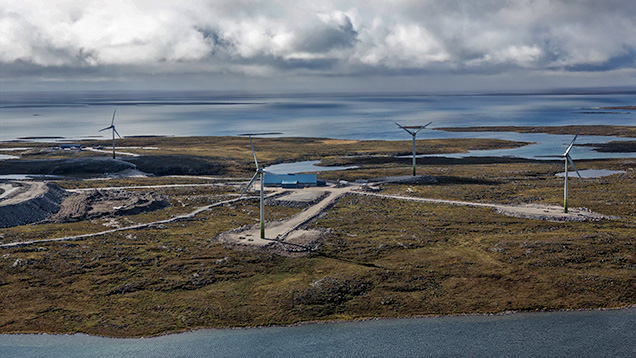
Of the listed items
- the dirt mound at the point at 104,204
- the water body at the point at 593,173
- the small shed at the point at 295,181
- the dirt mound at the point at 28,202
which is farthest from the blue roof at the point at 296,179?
the water body at the point at 593,173

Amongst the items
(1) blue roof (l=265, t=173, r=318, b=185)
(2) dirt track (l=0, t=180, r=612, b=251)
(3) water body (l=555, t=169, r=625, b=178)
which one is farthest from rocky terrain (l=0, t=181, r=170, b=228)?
(3) water body (l=555, t=169, r=625, b=178)

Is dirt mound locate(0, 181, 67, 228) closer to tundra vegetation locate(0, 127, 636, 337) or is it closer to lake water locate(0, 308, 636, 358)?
tundra vegetation locate(0, 127, 636, 337)

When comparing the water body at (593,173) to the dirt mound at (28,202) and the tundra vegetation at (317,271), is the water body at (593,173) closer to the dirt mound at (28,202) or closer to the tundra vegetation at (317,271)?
the tundra vegetation at (317,271)

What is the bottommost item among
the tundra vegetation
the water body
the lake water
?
the lake water

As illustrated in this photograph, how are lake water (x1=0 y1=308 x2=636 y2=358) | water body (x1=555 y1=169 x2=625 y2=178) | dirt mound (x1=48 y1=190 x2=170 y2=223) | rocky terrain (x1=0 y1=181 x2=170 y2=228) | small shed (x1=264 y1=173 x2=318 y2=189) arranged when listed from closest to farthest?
lake water (x1=0 y1=308 x2=636 y2=358) → rocky terrain (x1=0 y1=181 x2=170 y2=228) → dirt mound (x1=48 y1=190 x2=170 y2=223) → small shed (x1=264 y1=173 x2=318 y2=189) → water body (x1=555 y1=169 x2=625 y2=178)

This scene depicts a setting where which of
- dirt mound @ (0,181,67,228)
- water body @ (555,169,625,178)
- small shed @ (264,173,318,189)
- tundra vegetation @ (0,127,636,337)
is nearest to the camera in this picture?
tundra vegetation @ (0,127,636,337)

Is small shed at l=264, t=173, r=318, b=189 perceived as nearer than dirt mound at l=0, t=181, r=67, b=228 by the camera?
No

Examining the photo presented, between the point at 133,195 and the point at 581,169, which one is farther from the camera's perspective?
the point at 581,169

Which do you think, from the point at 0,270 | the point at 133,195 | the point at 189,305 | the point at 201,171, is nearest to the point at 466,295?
the point at 189,305

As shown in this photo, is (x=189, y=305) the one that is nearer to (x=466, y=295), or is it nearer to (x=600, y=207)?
(x=466, y=295)
